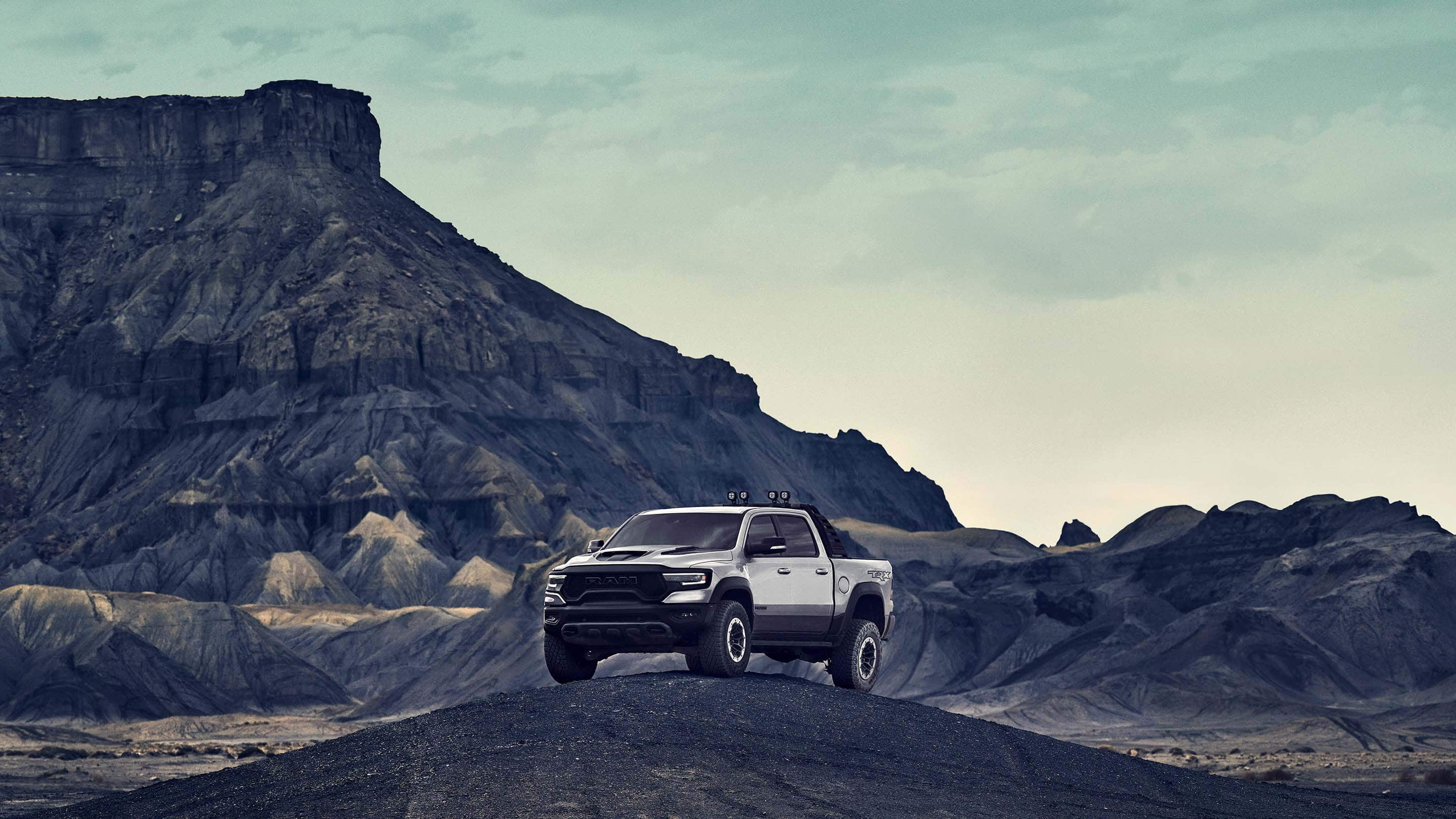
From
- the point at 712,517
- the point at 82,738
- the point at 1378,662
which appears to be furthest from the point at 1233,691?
the point at 712,517

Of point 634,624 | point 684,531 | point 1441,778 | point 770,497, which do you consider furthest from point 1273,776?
point 634,624

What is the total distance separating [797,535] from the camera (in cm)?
3100

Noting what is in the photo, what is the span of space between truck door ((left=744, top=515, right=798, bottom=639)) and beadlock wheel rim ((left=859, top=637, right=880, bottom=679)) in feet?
6.41

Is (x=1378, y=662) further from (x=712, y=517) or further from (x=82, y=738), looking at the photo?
(x=712, y=517)

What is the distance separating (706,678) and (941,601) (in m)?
158

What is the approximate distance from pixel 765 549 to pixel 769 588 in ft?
2.02

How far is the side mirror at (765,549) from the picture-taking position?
1150 inches

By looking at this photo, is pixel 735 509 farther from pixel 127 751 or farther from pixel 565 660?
pixel 127 751

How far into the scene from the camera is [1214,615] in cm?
15250

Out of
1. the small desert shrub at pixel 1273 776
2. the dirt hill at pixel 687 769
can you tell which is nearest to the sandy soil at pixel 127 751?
the dirt hill at pixel 687 769

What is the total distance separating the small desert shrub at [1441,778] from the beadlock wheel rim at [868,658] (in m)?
34.2

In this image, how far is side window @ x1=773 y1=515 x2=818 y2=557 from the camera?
30.6m

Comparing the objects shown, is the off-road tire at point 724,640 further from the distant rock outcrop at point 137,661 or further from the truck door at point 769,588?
the distant rock outcrop at point 137,661

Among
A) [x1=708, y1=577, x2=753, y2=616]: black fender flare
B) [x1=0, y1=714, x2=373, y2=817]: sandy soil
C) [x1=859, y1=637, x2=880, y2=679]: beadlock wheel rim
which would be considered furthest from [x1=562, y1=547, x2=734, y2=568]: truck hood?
[x1=0, y1=714, x2=373, y2=817]: sandy soil
